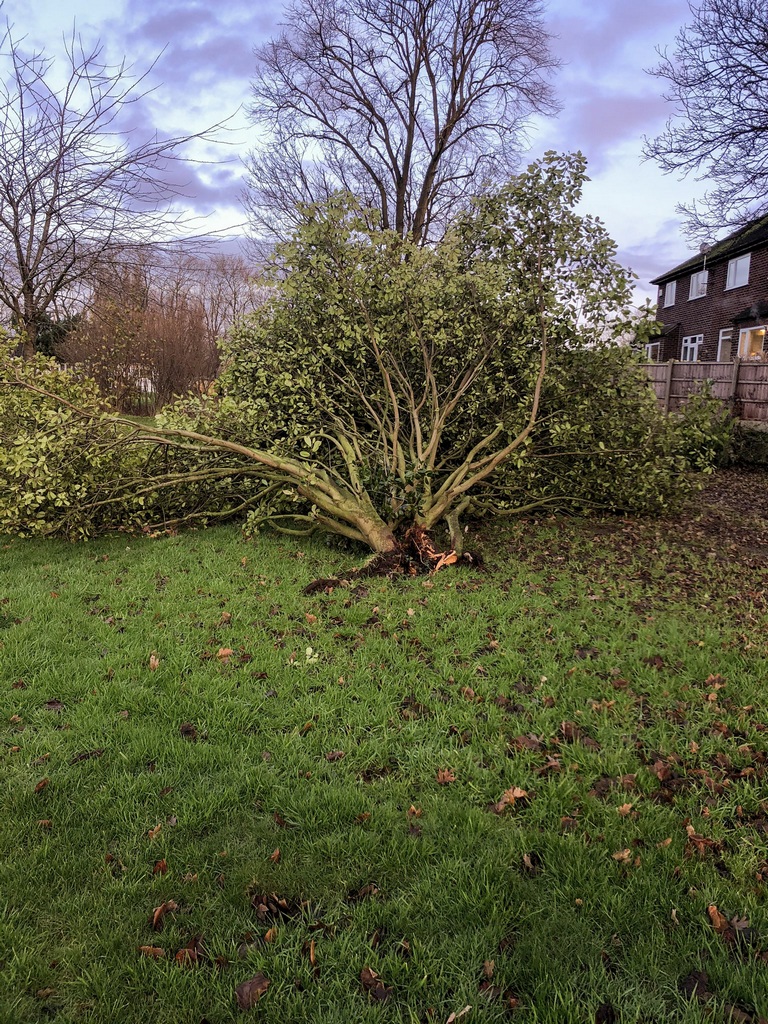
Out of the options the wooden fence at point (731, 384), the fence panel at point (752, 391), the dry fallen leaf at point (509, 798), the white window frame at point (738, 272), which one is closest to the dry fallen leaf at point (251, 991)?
the dry fallen leaf at point (509, 798)

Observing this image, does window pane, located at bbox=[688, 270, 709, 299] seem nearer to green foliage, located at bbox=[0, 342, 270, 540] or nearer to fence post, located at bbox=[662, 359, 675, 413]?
fence post, located at bbox=[662, 359, 675, 413]

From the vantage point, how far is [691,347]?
2781cm

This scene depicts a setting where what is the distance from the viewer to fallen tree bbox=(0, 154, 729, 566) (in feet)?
21.4

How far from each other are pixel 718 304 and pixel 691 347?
2467 mm

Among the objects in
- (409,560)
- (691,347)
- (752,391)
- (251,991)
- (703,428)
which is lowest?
(251,991)

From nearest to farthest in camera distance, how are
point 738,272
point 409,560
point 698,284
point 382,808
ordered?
1. point 382,808
2. point 409,560
3. point 738,272
4. point 698,284

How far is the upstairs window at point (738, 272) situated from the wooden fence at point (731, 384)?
11.1 meters

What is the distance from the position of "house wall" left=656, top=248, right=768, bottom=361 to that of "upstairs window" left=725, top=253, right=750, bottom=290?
0.20 meters

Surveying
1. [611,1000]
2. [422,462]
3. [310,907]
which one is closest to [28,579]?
[422,462]

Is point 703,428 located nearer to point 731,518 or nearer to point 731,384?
point 731,518

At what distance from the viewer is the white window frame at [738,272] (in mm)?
23828

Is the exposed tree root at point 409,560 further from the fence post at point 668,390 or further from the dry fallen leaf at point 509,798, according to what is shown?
the fence post at point 668,390

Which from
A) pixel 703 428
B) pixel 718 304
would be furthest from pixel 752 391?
pixel 718 304

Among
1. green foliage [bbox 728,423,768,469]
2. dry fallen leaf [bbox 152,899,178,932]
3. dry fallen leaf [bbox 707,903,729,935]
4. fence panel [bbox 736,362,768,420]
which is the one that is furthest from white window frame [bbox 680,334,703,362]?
dry fallen leaf [bbox 152,899,178,932]
